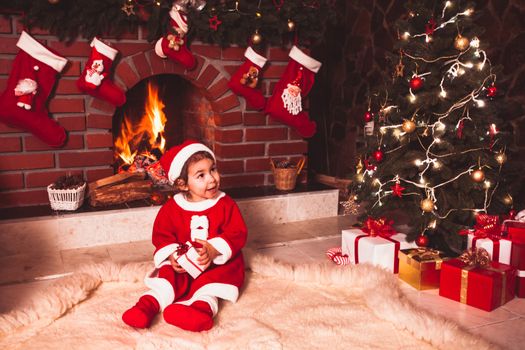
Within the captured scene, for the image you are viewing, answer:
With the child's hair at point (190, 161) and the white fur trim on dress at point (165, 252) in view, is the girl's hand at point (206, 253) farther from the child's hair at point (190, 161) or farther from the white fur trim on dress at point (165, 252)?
the child's hair at point (190, 161)

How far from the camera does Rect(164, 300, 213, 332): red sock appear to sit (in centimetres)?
175

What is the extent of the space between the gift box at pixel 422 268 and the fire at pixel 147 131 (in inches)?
76.0

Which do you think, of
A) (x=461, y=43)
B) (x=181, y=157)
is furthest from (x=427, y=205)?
(x=181, y=157)

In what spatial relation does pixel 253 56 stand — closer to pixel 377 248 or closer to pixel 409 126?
pixel 409 126

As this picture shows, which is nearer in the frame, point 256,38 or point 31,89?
point 31,89

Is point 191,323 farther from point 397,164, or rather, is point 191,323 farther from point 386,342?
point 397,164

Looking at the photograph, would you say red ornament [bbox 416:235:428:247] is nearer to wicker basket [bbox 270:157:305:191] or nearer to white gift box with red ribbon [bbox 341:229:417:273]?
white gift box with red ribbon [bbox 341:229:417:273]

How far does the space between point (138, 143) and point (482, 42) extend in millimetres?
2259

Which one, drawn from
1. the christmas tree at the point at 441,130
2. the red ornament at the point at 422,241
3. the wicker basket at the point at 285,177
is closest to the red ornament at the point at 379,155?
the christmas tree at the point at 441,130

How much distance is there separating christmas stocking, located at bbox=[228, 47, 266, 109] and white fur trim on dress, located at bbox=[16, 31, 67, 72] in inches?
40.9

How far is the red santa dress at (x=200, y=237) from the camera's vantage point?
1.94 meters

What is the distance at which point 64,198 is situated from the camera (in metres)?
2.66

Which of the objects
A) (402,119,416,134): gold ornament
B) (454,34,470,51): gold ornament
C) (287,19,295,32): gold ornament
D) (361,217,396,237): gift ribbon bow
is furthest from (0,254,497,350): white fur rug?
(287,19,295,32): gold ornament

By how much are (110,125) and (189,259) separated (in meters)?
1.34
